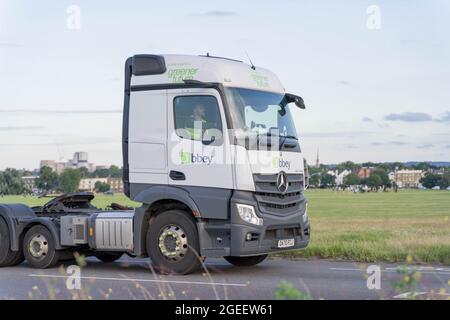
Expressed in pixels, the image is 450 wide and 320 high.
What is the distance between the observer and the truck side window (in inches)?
532

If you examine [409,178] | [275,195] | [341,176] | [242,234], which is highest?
[275,195]

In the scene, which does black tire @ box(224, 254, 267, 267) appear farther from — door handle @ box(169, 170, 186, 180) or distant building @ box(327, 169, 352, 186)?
distant building @ box(327, 169, 352, 186)

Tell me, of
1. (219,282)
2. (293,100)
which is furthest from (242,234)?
(293,100)

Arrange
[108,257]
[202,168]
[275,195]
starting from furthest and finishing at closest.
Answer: [108,257], [275,195], [202,168]

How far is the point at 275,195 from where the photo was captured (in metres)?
14.0

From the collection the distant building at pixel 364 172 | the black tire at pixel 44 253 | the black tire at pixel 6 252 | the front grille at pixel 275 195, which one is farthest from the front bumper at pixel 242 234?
the distant building at pixel 364 172

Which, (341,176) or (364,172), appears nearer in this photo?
(341,176)

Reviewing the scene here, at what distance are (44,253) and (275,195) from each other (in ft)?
14.8

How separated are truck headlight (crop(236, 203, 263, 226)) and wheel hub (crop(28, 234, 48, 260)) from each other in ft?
13.5

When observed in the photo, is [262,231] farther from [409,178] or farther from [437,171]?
[409,178]

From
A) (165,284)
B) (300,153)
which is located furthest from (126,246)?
(300,153)

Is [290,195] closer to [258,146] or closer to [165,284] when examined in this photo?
[258,146]

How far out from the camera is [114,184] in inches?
589
